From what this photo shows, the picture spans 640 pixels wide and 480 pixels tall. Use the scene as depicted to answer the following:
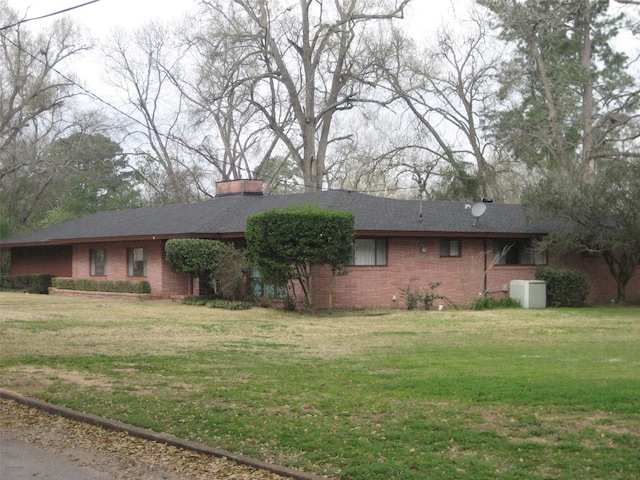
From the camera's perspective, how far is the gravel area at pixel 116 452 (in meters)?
6.69

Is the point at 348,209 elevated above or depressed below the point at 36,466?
above

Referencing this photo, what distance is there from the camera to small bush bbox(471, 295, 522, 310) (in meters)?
25.3

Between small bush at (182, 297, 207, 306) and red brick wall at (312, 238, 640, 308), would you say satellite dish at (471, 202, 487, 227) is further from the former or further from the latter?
small bush at (182, 297, 207, 306)

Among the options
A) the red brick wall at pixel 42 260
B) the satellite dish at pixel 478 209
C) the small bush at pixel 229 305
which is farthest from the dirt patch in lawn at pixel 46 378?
the red brick wall at pixel 42 260

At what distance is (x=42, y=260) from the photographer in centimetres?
3753

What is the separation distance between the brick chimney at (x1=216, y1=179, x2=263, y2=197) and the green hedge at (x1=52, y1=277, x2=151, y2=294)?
259 inches

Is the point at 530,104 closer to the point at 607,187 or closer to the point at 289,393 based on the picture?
the point at 607,187

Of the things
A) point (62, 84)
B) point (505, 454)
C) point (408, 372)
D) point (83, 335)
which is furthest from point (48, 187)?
point (505, 454)

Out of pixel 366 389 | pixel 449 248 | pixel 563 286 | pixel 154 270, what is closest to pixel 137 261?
pixel 154 270

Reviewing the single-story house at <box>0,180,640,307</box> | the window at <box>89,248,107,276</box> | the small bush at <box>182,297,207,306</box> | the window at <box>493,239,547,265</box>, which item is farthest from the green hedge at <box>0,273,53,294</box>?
the window at <box>493,239,547,265</box>

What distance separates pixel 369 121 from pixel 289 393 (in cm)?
3327

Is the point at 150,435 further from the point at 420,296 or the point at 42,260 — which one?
the point at 42,260

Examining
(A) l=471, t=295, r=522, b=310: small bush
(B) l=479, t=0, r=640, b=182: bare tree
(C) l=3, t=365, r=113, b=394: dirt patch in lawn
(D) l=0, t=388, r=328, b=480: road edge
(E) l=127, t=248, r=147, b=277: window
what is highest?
(B) l=479, t=0, r=640, b=182: bare tree

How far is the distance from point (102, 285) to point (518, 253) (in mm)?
16221
